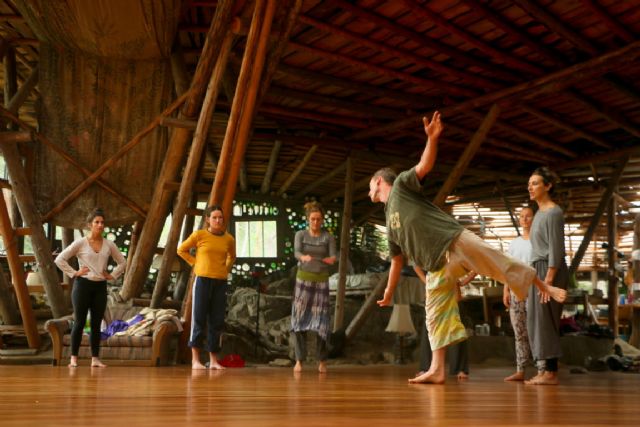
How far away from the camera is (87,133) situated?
8703mm

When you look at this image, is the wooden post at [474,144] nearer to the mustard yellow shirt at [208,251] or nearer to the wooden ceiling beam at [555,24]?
the wooden ceiling beam at [555,24]

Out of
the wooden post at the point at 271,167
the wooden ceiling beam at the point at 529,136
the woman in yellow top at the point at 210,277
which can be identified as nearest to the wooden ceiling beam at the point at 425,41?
the wooden ceiling beam at the point at 529,136

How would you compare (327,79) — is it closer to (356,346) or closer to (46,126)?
(46,126)

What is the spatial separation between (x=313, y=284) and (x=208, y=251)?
3.61 ft

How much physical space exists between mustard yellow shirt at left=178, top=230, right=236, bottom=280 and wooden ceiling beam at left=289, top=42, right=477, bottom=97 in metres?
2.92

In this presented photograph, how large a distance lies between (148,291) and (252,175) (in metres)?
3.64

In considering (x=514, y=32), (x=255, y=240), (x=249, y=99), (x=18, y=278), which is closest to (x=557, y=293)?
(x=249, y=99)

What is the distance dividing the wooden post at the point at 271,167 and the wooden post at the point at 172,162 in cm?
409

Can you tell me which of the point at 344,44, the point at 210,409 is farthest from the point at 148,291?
the point at 210,409

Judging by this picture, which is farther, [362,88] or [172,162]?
[362,88]

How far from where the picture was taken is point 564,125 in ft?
37.8

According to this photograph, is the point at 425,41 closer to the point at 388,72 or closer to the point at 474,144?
the point at 388,72

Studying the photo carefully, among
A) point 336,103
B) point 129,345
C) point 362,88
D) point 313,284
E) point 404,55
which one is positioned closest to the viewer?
point 313,284

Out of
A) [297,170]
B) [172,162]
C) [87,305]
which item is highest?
[297,170]
